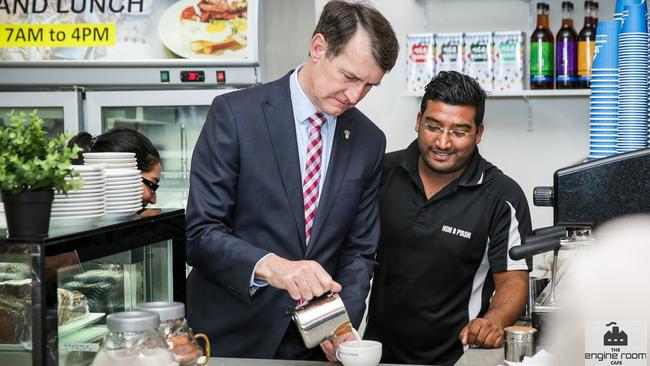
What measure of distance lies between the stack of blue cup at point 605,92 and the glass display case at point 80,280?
98 cm

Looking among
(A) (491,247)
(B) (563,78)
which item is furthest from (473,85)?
(B) (563,78)

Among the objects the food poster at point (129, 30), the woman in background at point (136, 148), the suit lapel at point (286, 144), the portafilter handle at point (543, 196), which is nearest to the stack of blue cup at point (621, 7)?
the portafilter handle at point (543, 196)

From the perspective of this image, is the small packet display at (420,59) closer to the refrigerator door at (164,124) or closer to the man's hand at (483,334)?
the refrigerator door at (164,124)

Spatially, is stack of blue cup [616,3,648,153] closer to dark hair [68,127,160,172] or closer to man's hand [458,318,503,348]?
man's hand [458,318,503,348]

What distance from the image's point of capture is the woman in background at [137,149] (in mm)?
2871

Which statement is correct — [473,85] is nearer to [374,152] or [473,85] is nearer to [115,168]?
[374,152]

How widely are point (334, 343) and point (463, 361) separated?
42cm

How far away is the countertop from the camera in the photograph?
6.10ft

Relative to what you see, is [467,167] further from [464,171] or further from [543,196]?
[543,196]

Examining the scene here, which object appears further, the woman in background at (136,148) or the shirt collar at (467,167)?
the woman in background at (136,148)

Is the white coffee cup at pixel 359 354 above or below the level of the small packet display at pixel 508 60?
below

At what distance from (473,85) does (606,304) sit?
219 cm

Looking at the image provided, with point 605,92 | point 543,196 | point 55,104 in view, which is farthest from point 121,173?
point 55,104

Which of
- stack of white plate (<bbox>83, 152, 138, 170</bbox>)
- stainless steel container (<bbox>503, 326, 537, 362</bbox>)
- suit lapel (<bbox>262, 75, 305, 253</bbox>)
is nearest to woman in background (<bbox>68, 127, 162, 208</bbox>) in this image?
suit lapel (<bbox>262, 75, 305, 253</bbox>)
